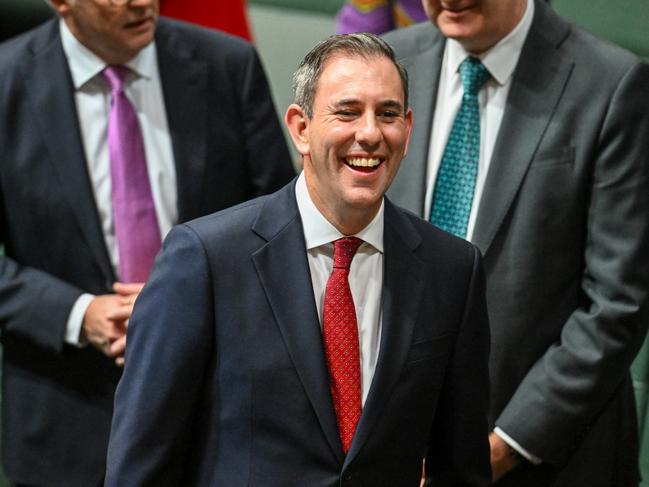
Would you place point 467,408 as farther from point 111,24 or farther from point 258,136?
point 111,24

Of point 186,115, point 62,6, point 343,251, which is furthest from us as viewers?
point 186,115

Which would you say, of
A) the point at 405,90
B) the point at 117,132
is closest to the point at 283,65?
the point at 117,132

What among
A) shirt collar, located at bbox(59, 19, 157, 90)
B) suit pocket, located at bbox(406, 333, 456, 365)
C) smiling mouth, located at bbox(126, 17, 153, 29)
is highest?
smiling mouth, located at bbox(126, 17, 153, 29)

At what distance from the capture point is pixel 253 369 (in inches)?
66.9

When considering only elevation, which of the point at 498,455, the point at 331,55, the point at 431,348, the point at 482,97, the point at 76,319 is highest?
the point at 331,55

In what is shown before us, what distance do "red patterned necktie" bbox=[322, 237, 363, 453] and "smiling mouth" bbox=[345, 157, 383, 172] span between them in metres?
0.13

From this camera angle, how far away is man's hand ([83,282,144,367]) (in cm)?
225

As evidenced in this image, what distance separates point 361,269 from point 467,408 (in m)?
0.28

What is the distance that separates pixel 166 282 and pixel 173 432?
0.22 m

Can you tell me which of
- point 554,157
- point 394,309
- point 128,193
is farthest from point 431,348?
point 128,193

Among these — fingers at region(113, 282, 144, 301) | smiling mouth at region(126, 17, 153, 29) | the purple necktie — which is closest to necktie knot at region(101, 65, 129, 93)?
the purple necktie

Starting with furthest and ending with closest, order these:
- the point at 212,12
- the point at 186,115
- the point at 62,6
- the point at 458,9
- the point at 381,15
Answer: the point at 212,12 → the point at 381,15 → the point at 186,115 → the point at 62,6 → the point at 458,9

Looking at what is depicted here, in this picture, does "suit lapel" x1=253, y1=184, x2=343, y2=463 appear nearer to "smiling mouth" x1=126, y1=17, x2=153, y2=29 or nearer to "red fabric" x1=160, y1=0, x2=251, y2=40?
"smiling mouth" x1=126, y1=17, x2=153, y2=29

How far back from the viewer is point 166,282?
1.70 m
